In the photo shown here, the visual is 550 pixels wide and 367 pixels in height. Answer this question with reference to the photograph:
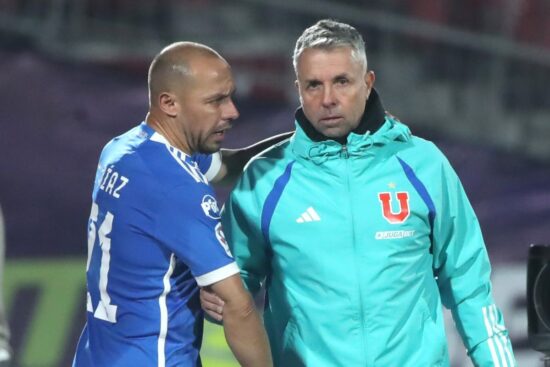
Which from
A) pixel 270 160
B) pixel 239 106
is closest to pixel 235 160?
pixel 270 160

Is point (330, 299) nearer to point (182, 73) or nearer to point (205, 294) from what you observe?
point (205, 294)

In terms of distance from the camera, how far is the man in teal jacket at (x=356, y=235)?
3.41m

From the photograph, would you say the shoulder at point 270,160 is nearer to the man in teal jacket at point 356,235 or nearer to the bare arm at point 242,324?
the man in teal jacket at point 356,235

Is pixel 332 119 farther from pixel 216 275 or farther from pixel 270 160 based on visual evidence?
pixel 216 275

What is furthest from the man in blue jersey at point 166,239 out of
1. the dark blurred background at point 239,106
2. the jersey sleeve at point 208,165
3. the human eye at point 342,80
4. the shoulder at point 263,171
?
the dark blurred background at point 239,106

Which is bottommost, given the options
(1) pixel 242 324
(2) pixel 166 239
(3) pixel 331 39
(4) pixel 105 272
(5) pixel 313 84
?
(1) pixel 242 324

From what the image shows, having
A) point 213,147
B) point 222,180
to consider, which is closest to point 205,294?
point 213,147

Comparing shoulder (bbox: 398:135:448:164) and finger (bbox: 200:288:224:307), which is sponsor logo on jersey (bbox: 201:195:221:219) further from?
shoulder (bbox: 398:135:448:164)

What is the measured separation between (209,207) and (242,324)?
0.98 ft

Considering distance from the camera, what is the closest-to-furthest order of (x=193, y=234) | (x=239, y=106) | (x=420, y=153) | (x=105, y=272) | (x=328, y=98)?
(x=193, y=234) → (x=105, y=272) → (x=328, y=98) → (x=420, y=153) → (x=239, y=106)

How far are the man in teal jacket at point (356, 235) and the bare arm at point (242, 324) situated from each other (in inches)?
9.9

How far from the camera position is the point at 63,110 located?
5.84 meters

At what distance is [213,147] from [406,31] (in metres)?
4.29

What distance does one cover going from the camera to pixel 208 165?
381cm
